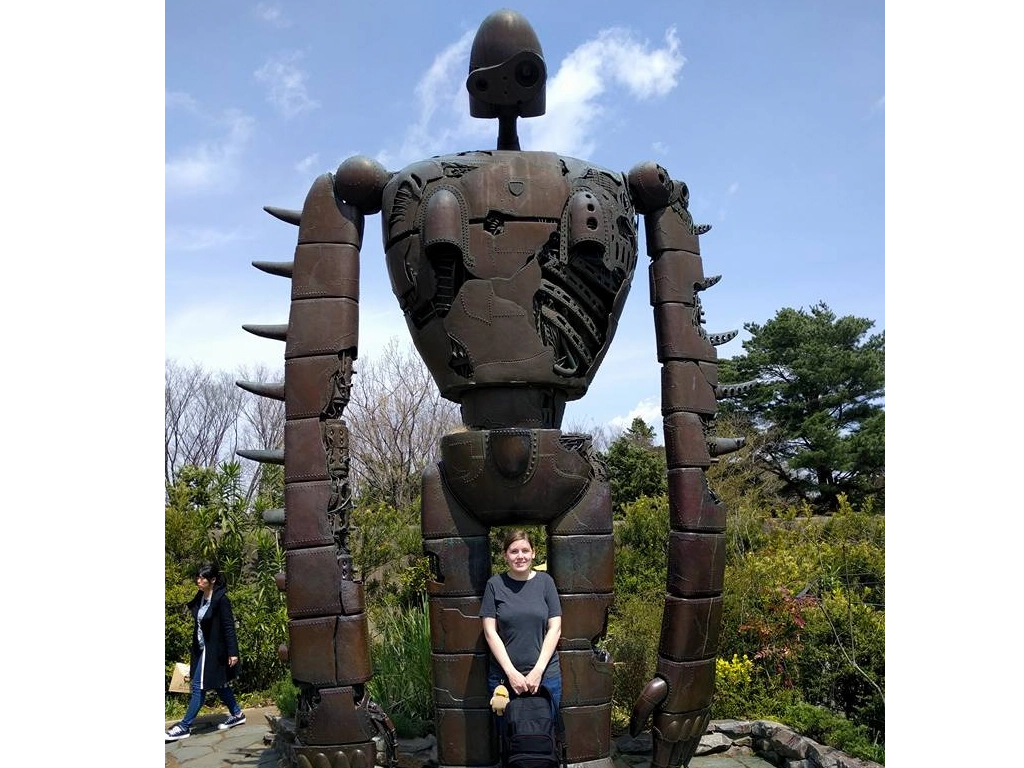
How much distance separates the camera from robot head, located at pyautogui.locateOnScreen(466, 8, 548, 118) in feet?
13.4

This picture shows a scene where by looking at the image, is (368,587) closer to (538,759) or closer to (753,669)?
(753,669)

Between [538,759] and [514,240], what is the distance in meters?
2.25

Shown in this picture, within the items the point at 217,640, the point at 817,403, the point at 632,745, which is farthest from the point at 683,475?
the point at 817,403

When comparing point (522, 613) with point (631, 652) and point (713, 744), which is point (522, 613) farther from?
point (631, 652)

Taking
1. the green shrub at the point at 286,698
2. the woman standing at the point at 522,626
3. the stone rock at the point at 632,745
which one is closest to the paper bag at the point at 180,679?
the green shrub at the point at 286,698

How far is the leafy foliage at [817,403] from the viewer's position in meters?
17.4

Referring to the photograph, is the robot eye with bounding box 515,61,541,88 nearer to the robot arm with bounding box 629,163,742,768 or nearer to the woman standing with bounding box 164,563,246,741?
the robot arm with bounding box 629,163,742,768

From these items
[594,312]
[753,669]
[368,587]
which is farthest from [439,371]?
[368,587]

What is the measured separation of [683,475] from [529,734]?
1.54 meters

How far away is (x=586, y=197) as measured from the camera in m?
3.86

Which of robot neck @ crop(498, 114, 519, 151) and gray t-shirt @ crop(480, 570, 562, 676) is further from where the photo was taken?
robot neck @ crop(498, 114, 519, 151)

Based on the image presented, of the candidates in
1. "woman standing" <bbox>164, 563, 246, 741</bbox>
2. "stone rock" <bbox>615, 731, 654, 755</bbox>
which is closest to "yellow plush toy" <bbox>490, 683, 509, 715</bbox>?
"stone rock" <bbox>615, 731, 654, 755</bbox>

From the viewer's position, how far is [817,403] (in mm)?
18469

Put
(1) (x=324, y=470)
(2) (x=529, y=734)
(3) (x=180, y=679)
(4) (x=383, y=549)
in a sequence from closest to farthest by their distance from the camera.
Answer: (2) (x=529, y=734)
(1) (x=324, y=470)
(3) (x=180, y=679)
(4) (x=383, y=549)
